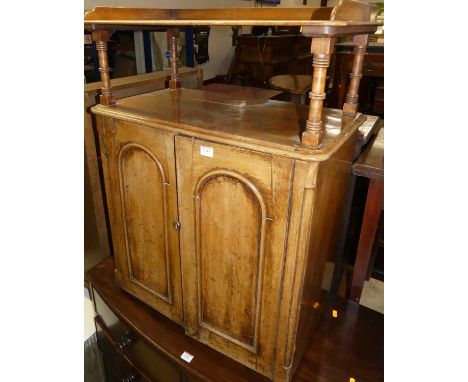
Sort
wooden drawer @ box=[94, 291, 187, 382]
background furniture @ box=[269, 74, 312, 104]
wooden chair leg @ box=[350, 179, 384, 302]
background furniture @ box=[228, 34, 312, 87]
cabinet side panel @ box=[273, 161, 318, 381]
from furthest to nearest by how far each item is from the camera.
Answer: background furniture @ box=[228, 34, 312, 87], background furniture @ box=[269, 74, 312, 104], wooden drawer @ box=[94, 291, 187, 382], wooden chair leg @ box=[350, 179, 384, 302], cabinet side panel @ box=[273, 161, 318, 381]

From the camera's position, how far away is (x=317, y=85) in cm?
99

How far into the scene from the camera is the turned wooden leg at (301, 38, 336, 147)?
3.09 ft

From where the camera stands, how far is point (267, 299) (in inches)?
51.3

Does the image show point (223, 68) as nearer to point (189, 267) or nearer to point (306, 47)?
point (306, 47)

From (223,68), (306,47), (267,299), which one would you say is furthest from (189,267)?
(306,47)

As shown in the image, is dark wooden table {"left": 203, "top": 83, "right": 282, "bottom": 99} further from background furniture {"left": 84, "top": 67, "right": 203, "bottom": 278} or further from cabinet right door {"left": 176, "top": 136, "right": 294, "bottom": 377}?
cabinet right door {"left": 176, "top": 136, "right": 294, "bottom": 377}

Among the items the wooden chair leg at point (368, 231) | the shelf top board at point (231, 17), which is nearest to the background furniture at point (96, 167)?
the shelf top board at point (231, 17)

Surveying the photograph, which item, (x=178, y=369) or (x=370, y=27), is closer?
(x=370, y=27)

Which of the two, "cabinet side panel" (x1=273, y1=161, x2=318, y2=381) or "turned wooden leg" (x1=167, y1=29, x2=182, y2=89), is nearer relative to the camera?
"cabinet side panel" (x1=273, y1=161, x2=318, y2=381)

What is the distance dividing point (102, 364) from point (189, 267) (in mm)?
1319

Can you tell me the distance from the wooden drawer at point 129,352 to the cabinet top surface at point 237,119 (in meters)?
1.03

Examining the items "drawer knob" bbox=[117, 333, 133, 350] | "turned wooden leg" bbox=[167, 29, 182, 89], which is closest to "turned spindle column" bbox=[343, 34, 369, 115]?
"turned wooden leg" bbox=[167, 29, 182, 89]

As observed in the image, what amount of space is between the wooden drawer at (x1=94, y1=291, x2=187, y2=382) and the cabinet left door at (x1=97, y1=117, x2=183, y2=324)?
0.21 metres

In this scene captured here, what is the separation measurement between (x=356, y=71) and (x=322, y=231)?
2.02 ft
